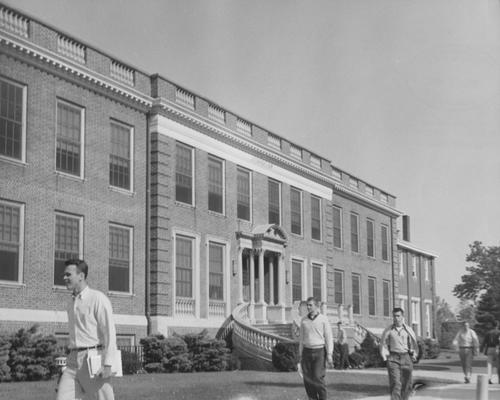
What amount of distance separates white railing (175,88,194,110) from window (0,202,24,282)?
29.4ft

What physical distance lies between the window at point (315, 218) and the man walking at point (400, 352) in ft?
82.3

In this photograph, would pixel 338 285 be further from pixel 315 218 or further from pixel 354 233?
pixel 315 218

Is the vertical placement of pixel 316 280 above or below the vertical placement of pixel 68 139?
below

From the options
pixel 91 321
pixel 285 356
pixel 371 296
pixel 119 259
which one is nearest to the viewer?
pixel 91 321

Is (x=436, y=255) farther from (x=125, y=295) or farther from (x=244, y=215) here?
(x=125, y=295)

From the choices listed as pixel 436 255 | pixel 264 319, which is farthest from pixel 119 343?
pixel 436 255

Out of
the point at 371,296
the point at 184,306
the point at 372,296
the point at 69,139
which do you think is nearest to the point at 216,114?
the point at 184,306

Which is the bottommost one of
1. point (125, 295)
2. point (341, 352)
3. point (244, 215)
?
point (341, 352)

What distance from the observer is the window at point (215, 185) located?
30969 millimetres

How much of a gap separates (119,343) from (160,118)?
298 inches

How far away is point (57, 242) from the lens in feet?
77.4

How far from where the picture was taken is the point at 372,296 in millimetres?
47125

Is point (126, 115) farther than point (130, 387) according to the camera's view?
Yes

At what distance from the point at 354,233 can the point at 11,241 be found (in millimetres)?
25928
